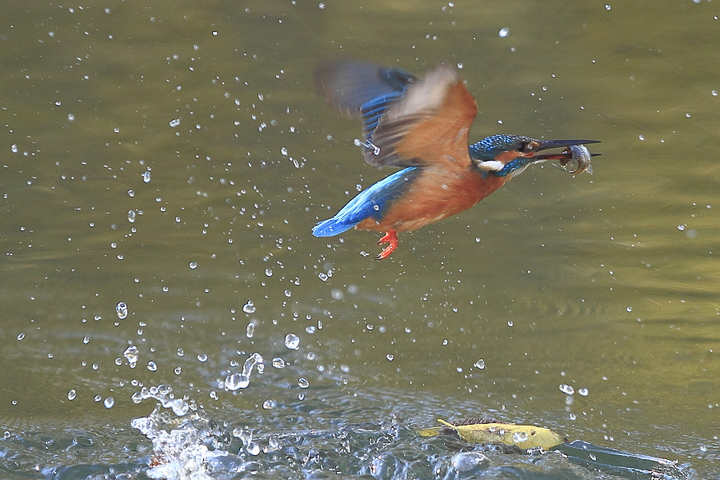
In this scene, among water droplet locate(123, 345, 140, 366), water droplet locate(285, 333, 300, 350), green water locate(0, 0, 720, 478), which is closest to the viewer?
water droplet locate(123, 345, 140, 366)

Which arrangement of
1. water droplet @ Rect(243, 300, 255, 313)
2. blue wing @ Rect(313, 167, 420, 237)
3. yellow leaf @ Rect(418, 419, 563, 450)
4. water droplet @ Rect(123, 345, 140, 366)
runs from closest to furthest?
blue wing @ Rect(313, 167, 420, 237), yellow leaf @ Rect(418, 419, 563, 450), water droplet @ Rect(123, 345, 140, 366), water droplet @ Rect(243, 300, 255, 313)

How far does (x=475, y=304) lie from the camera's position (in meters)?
2.90

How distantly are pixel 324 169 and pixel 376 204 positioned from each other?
134 centimetres

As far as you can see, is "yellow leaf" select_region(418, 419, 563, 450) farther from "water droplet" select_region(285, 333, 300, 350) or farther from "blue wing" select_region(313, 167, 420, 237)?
"water droplet" select_region(285, 333, 300, 350)

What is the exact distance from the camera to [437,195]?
1747 mm

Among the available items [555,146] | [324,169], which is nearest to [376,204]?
[555,146]

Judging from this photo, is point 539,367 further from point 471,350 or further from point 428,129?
point 428,129

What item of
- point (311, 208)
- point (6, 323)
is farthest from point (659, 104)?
point (6, 323)

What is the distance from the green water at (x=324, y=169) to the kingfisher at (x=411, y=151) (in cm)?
108

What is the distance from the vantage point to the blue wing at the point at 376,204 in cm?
177

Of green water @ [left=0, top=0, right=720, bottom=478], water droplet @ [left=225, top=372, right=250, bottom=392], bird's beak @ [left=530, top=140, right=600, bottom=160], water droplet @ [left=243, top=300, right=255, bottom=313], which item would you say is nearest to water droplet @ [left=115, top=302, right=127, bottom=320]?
green water @ [left=0, top=0, right=720, bottom=478]

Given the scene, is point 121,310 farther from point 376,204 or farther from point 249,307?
point 376,204

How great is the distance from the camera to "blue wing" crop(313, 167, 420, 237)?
1.77 m

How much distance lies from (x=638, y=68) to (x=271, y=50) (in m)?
1.41
